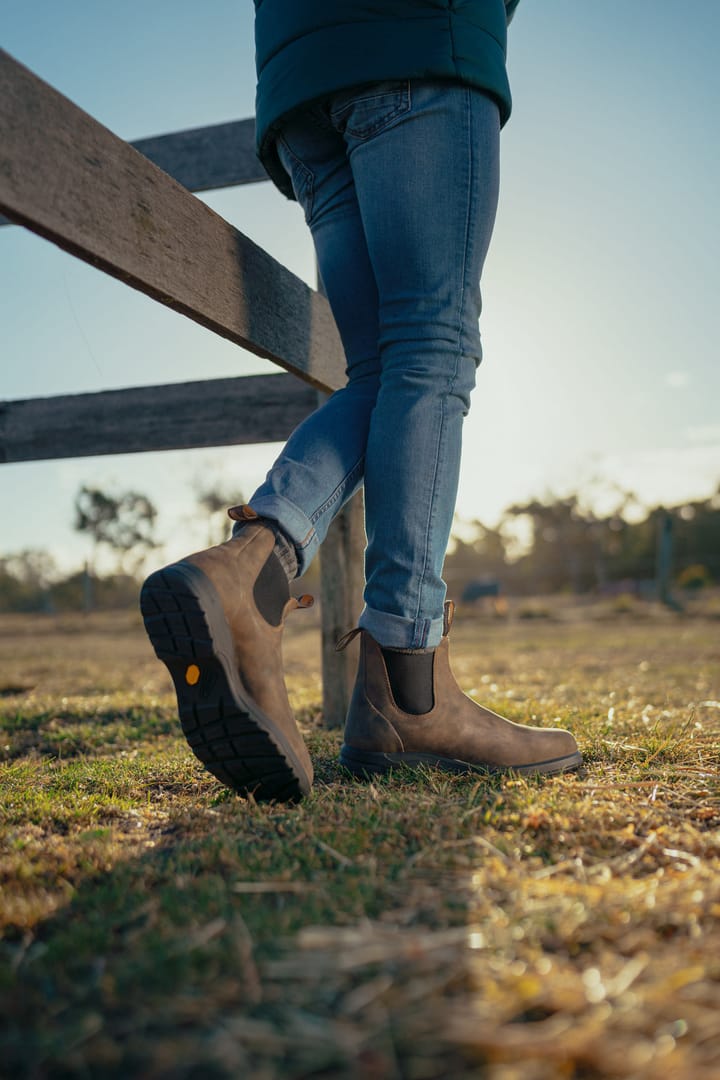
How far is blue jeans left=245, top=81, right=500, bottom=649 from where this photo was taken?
4.87 ft

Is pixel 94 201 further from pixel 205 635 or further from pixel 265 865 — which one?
pixel 265 865

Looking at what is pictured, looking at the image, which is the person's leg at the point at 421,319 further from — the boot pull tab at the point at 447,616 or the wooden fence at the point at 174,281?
the wooden fence at the point at 174,281

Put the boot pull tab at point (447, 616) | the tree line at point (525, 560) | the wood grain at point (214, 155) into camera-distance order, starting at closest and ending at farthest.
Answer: the boot pull tab at point (447, 616), the wood grain at point (214, 155), the tree line at point (525, 560)

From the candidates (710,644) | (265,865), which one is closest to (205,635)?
(265,865)

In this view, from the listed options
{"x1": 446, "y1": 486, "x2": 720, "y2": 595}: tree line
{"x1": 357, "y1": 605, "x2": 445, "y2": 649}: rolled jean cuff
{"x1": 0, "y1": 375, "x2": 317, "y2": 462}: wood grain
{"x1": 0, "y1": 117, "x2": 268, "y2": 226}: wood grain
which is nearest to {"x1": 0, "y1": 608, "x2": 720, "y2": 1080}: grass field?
{"x1": 357, "y1": 605, "x2": 445, "y2": 649}: rolled jean cuff

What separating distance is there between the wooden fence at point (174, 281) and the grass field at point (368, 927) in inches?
38.6

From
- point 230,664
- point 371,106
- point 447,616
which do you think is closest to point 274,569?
point 230,664

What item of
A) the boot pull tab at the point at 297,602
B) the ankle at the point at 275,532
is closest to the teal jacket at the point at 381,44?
the ankle at the point at 275,532

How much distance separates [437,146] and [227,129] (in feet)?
5.79

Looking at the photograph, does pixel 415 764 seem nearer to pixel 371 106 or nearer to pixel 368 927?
pixel 368 927

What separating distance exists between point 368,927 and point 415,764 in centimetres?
80

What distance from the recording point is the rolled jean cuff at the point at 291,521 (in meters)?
1.46

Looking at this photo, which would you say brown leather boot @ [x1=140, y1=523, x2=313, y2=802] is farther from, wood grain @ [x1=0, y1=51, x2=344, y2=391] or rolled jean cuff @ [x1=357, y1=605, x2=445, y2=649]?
wood grain @ [x1=0, y1=51, x2=344, y2=391]

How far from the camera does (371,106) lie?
1491 mm
